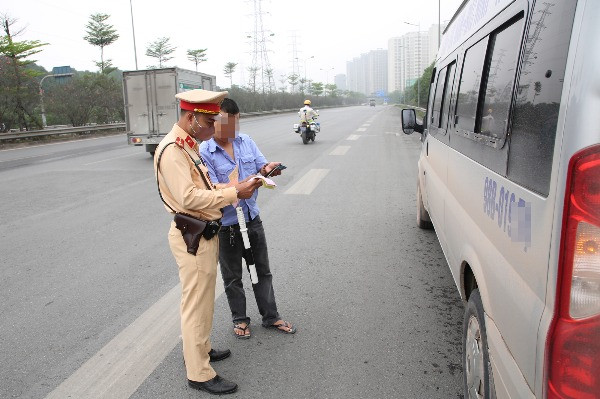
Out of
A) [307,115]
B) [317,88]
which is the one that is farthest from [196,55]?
[317,88]

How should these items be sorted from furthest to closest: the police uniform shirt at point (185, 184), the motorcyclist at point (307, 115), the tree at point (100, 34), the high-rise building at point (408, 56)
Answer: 1. the high-rise building at point (408, 56)
2. the tree at point (100, 34)
3. the motorcyclist at point (307, 115)
4. the police uniform shirt at point (185, 184)

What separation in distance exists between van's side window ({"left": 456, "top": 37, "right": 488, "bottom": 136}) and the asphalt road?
60.0 inches

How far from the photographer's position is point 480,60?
2713mm

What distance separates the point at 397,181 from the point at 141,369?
7.57 metres

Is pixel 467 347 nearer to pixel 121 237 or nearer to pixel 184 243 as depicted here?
pixel 184 243

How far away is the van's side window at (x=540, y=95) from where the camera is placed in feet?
4.86

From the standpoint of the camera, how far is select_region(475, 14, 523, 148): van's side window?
203 centimetres

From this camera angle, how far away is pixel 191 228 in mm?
2701

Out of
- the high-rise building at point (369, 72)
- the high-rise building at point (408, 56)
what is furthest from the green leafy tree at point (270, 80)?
the high-rise building at point (369, 72)

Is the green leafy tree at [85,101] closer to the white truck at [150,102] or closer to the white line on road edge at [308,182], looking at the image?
the white truck at [150,102]

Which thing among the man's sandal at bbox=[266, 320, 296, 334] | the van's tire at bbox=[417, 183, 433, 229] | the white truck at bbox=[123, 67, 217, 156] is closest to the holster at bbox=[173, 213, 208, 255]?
the man's sandal at bbox=[266, 320, 296, 334]

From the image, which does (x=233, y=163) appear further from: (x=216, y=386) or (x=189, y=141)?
(x=216, y=386)

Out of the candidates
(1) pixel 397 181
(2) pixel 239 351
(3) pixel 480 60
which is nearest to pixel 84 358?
(2) pixel 239 351

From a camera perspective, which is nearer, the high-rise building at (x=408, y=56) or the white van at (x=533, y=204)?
the white van at (x=533, y=204)
